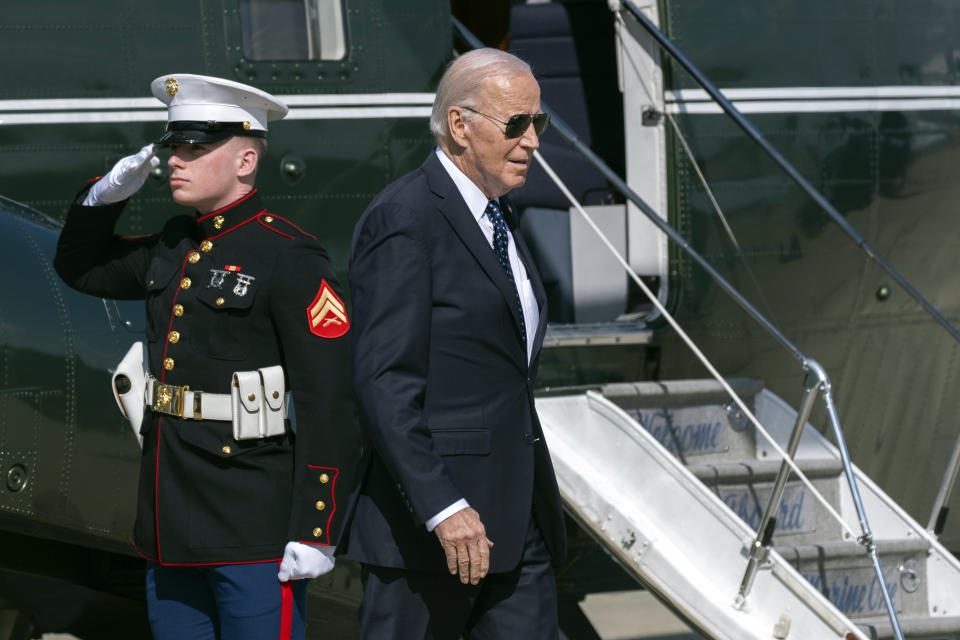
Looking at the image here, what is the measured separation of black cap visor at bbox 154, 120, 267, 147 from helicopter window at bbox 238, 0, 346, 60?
171 centimetres

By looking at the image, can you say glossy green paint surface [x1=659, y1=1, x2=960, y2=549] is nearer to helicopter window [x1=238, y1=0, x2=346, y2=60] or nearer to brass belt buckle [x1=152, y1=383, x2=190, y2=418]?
helicopter window [x1=238, y1=0, x2=346, y2=60]

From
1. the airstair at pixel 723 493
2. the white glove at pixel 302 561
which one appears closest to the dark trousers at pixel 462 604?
the white glove at pixel 302 561

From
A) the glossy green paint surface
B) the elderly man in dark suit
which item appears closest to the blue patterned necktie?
the elderly man in dark suit

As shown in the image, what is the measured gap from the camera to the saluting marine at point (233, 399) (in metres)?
2.79

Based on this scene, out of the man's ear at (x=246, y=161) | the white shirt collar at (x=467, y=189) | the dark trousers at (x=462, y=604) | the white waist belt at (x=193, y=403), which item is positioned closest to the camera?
the dark trousers at (x=462, y=604)

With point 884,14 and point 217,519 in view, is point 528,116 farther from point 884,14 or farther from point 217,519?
point 884,14

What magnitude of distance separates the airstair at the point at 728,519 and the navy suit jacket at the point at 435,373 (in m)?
1.51

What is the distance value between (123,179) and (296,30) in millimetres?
1819

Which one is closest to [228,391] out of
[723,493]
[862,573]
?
[723,493]

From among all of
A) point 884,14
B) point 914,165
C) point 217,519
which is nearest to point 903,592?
point 914,165

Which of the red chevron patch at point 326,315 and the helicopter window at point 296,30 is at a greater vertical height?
the helicopter window at point 296,30

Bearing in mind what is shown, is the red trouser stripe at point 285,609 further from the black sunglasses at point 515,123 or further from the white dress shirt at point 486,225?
the black sunglasses at point 515,123

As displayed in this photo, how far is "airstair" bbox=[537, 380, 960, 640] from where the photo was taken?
402cm

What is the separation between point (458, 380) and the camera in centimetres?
259
